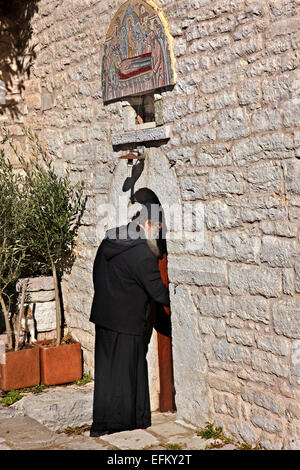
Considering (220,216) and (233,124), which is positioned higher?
(233,124)

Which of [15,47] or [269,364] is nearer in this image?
[269,364]

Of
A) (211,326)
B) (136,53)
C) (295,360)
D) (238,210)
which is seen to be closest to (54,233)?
(136,53)

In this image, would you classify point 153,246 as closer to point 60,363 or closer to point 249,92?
point 249,92

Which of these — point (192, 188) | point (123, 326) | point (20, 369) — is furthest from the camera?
point (20, 369)

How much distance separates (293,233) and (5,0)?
5.16 m

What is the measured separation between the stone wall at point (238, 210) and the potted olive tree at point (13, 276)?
1.76 metres

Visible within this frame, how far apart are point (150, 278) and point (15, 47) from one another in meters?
3.76

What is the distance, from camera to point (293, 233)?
4.29 meters

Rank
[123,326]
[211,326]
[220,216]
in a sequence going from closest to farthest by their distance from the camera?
[220,216] < [211,326] < [123,326]

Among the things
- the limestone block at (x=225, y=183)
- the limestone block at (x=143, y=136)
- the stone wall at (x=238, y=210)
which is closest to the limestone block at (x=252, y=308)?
the stone wall at (x=238, y=210)

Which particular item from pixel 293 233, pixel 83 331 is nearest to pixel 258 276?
pixel 293 233

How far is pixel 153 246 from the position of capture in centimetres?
547
